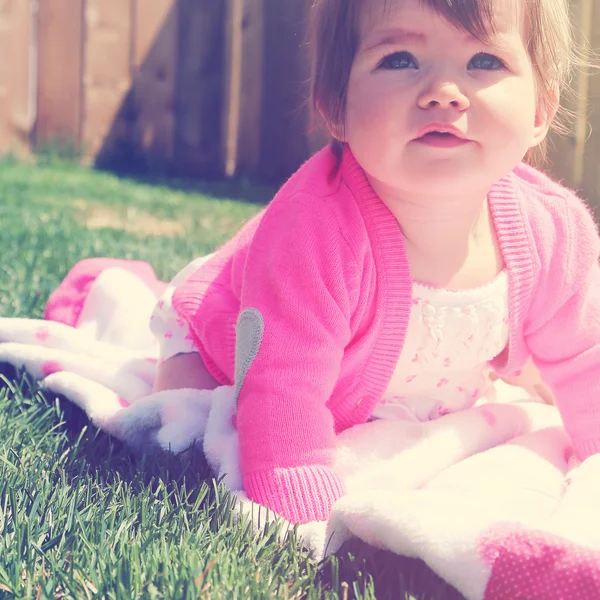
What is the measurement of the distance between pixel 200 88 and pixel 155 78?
0.89ft

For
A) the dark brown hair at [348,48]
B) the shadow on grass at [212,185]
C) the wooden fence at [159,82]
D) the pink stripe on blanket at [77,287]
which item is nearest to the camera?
the dark brown hair at [348,48]

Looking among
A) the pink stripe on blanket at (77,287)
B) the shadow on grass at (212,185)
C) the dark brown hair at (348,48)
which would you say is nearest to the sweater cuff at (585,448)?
the dark brown hair at (348,48)

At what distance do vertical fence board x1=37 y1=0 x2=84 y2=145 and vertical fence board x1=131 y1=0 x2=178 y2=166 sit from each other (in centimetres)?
33

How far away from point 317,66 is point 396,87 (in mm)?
183

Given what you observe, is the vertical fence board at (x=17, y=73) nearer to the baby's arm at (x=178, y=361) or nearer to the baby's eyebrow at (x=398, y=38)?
the baby's arm at (x=178, y=361)

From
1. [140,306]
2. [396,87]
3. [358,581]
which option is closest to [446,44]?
[396,87]

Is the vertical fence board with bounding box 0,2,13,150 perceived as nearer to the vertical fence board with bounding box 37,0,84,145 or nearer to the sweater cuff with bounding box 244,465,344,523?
the vertical fence board with bounding box 37,0,84,145

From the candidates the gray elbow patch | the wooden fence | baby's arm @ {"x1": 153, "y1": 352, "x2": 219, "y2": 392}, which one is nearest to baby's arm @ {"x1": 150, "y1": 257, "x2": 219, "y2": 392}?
baby's arm @ {"x1": 153, "y1": 352, "x2": 219, "y2": 392}

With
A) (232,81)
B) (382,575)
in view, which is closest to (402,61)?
(382,575)

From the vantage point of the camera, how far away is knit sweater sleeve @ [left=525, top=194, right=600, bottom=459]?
1.50m

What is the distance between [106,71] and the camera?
5.50m

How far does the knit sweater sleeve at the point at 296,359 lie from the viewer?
1.26 meters

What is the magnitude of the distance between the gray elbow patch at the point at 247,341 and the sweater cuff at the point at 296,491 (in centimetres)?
15

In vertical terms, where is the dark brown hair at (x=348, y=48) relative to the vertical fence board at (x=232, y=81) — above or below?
above
